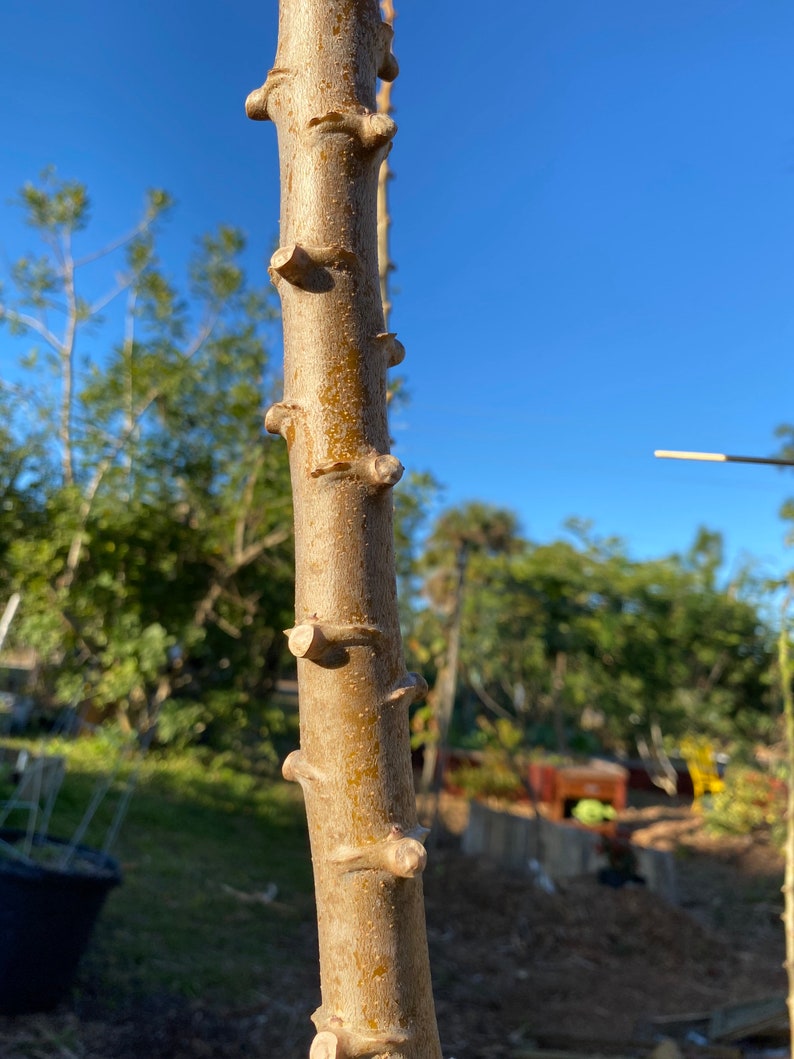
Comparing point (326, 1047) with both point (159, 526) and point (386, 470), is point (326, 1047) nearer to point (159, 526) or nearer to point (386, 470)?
point (386, 470)

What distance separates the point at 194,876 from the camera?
5.43 m

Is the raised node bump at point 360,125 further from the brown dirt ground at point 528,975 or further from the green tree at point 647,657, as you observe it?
the green tree at point 647,657

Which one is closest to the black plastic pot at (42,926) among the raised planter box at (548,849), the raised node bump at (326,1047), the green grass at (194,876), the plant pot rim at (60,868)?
the plant pot rim at (60,868)

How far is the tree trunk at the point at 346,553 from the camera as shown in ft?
1.89

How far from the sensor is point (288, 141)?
755mm

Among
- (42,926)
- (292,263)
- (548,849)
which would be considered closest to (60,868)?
(42,926)

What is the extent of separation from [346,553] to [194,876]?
5.46 m

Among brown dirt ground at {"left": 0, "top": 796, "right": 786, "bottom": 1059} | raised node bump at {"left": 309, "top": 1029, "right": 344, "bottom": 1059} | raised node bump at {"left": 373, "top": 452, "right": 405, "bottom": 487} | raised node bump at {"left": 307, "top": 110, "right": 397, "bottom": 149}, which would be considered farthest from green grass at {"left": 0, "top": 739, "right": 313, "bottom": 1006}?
raised node bump at {"left": 307, "top": 110, "right": 397, "bottom": 149}

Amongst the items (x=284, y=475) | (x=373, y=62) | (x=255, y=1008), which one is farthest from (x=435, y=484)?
(x=373, y=62)

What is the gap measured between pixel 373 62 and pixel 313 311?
0.29 m

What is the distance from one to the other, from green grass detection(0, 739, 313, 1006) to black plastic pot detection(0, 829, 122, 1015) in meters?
0.34

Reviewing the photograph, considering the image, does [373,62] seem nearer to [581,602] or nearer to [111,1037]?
[111,1037]

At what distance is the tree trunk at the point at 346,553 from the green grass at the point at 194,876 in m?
3.48

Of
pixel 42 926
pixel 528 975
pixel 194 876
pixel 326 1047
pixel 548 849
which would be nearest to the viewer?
pixel 326 1047
